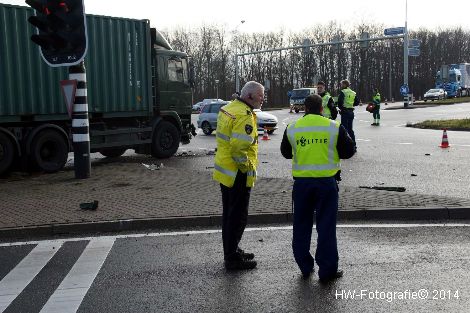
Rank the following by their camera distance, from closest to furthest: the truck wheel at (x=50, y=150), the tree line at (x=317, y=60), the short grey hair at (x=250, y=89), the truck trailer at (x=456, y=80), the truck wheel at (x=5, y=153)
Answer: the short grey hair at (x=250, y=89), the truck wheel at (x=5, y=153), the truck wheel at (x=50, y=150), the truck trailer at (x=456, y=80), the tree line at (x=317, y=60)

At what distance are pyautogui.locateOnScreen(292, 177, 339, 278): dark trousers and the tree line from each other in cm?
7835

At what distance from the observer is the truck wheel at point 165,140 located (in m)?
17.5

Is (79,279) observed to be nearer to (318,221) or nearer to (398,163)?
(318,221)

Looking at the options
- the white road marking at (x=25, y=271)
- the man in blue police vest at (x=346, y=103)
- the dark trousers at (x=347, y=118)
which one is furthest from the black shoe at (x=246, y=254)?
the man in blue police vest at (x=346, y=103)

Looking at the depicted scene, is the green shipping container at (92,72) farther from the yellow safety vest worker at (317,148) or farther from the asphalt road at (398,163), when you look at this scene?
the yellow safety vest worker at (317,148)

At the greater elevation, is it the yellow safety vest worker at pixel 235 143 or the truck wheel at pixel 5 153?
the yellow safety vest worker at pixel 235 143

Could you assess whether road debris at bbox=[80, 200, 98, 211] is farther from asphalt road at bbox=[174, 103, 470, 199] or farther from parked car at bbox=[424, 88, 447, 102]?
parked car at bbox=[424, 88, 447, 102]

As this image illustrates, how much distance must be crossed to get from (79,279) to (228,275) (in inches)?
54.9

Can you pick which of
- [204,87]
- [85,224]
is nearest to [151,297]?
[85,224]

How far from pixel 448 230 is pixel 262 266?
267 cm

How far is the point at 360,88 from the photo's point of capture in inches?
3952

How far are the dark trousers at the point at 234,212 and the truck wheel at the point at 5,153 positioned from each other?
847 centimetres

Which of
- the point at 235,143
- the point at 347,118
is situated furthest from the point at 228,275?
the point at 347,118

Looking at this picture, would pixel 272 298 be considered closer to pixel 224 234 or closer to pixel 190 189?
pixel 224 234
